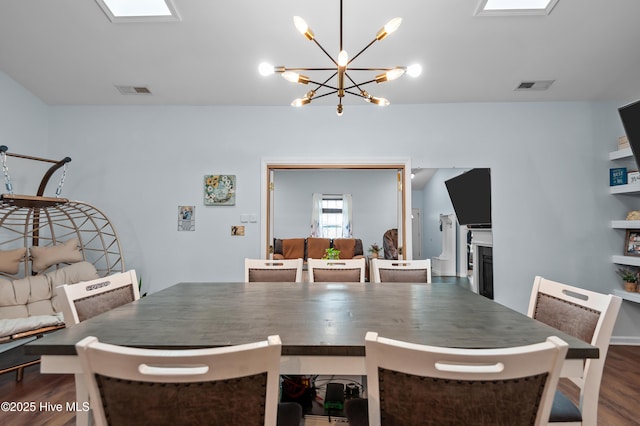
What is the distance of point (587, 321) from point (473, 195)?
2.49 metres

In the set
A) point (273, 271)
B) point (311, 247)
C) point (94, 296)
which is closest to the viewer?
point (94, 296)

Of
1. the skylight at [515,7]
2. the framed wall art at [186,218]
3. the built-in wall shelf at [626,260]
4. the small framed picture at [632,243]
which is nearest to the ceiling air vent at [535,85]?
the skylight at [515,7]

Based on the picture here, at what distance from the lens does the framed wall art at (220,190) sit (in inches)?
133

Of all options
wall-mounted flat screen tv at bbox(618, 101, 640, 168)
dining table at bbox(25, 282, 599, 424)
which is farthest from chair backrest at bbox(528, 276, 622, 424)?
wall-mounted flat screen tv at bbox(618, 101, 640, 168)

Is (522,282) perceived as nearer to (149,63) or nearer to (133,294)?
(133,294)

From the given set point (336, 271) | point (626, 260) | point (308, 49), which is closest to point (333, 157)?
point (308, 49)

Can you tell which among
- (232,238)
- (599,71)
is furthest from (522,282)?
(232,238)

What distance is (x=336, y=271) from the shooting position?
7.01ft

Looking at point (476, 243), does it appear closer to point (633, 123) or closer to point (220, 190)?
point (633, 123)

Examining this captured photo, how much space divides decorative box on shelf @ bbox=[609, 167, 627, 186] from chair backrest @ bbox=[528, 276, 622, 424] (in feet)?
8.86

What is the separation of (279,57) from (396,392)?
2589 mm

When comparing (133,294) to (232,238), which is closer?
(133,294)

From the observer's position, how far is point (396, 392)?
27.0 inches

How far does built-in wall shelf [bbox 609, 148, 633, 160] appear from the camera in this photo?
3011 millimetres
